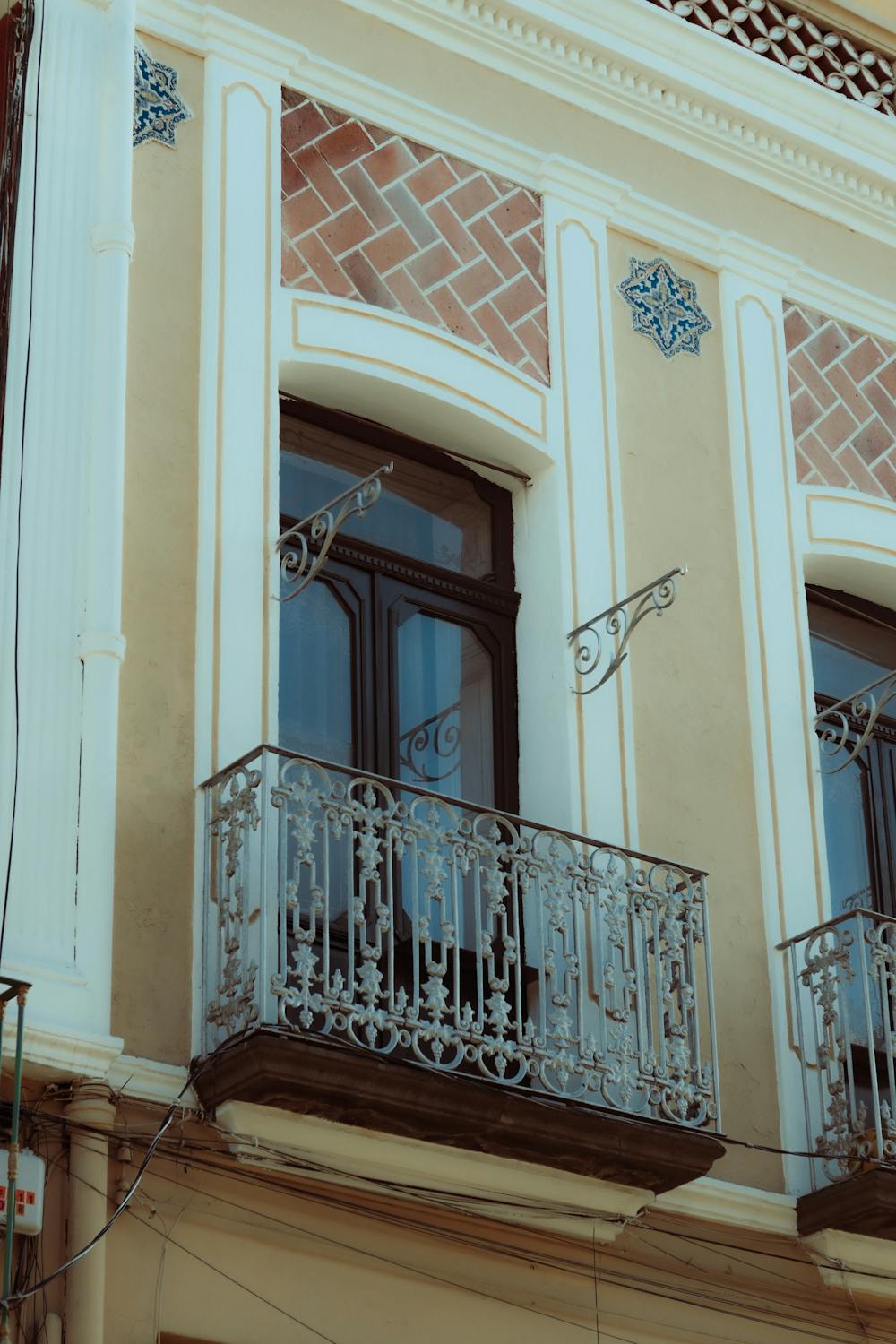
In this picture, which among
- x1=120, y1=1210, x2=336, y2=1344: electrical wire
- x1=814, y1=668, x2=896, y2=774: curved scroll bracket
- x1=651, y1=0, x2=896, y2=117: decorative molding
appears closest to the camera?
x1=120, y1=1210, x2=336, y2=1344: electrical wire

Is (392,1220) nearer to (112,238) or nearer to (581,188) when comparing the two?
(112,238)

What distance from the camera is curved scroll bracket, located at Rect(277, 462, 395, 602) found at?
336 inches

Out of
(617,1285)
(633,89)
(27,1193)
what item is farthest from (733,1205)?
(633,89)

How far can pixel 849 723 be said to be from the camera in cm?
1026

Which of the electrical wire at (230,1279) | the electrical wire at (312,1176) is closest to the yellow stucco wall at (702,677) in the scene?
the electrical wire at (312,1176)

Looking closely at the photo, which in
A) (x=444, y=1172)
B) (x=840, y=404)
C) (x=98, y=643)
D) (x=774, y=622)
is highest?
(x=840, y=404)

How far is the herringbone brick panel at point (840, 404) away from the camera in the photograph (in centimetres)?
1052

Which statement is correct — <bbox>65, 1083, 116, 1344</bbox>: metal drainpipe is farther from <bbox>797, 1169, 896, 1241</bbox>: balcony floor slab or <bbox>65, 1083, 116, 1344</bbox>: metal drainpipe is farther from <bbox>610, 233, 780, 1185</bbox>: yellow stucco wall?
<bbox>797, 1169, 896, 1241</bbox>: balcony floor slab

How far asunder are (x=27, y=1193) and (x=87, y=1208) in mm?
239

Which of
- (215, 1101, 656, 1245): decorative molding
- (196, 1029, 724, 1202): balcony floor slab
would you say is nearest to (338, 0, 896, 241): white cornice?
(196, 1029, 724, 1202): balcony floor slab

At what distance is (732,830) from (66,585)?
8.71ft

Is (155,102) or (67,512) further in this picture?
(155,102)

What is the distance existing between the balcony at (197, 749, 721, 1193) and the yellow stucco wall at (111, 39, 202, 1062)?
125mm

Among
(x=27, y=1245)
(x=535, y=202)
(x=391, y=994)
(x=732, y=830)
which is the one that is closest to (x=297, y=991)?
(x=391, y=994)
